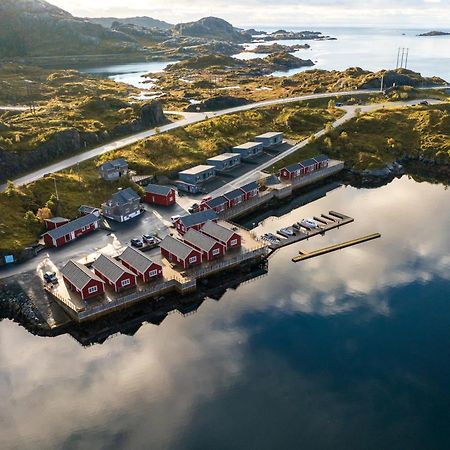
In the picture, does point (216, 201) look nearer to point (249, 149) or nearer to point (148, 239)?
point (148, 239)

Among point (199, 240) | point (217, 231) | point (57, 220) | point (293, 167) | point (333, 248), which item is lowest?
point (333, 248)

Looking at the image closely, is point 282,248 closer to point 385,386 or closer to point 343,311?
point 343,311

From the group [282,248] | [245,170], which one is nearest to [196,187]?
[245,170]

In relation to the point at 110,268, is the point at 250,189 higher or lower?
higher

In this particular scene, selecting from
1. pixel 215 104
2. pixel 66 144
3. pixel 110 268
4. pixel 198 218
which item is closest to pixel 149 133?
pixel 66 144

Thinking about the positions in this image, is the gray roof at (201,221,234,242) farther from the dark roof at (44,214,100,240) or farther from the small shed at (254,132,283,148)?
the small shed at (254,132,283,148)

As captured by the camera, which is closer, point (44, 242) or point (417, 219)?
point (44, 242)
